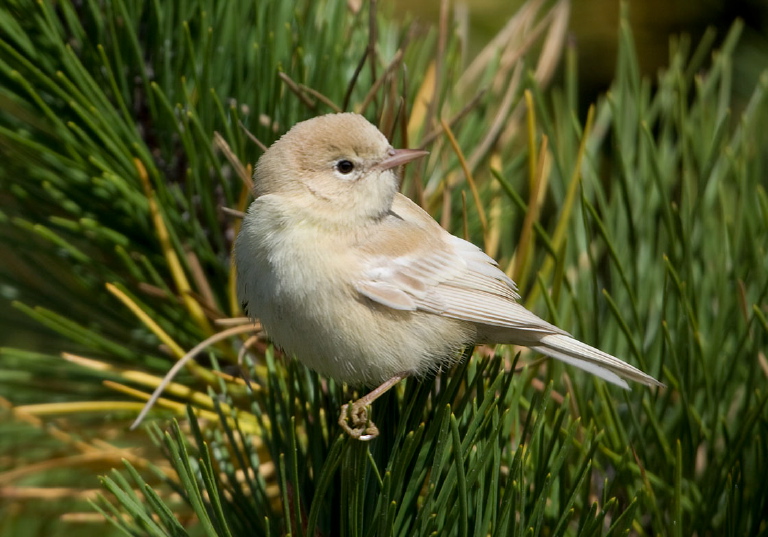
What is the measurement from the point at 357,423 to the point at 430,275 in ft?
1.57

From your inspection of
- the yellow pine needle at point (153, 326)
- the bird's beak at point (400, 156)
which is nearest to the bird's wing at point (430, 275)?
the bird's beak at point (400, 156)

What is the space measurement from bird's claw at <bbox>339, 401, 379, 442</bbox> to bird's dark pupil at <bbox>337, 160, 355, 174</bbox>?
1.80 feet

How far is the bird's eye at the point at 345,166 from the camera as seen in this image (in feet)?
5.48

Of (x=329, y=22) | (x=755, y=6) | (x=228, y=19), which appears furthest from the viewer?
(x=755, y=6)

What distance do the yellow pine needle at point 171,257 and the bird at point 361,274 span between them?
0.27 ft

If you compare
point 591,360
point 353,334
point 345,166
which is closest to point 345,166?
point 345,166

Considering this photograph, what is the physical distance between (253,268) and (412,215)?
33cm

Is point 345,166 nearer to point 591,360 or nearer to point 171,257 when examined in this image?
point 171,257

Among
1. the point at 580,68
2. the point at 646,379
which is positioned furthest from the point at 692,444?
the point at 580,68

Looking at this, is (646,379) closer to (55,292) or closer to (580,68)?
(55,292)

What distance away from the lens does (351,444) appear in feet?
3.74

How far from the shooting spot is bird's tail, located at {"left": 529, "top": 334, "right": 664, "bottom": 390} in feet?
4.10

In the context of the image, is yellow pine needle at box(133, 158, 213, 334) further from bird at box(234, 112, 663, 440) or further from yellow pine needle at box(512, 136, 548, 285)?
yellow pine needle at box(512, 136, 548, 285)

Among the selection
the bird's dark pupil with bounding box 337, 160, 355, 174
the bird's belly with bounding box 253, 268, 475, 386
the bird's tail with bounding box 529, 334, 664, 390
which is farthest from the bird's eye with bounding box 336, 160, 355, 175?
the bird's tail with bounding box 529, 334, 664, 390
